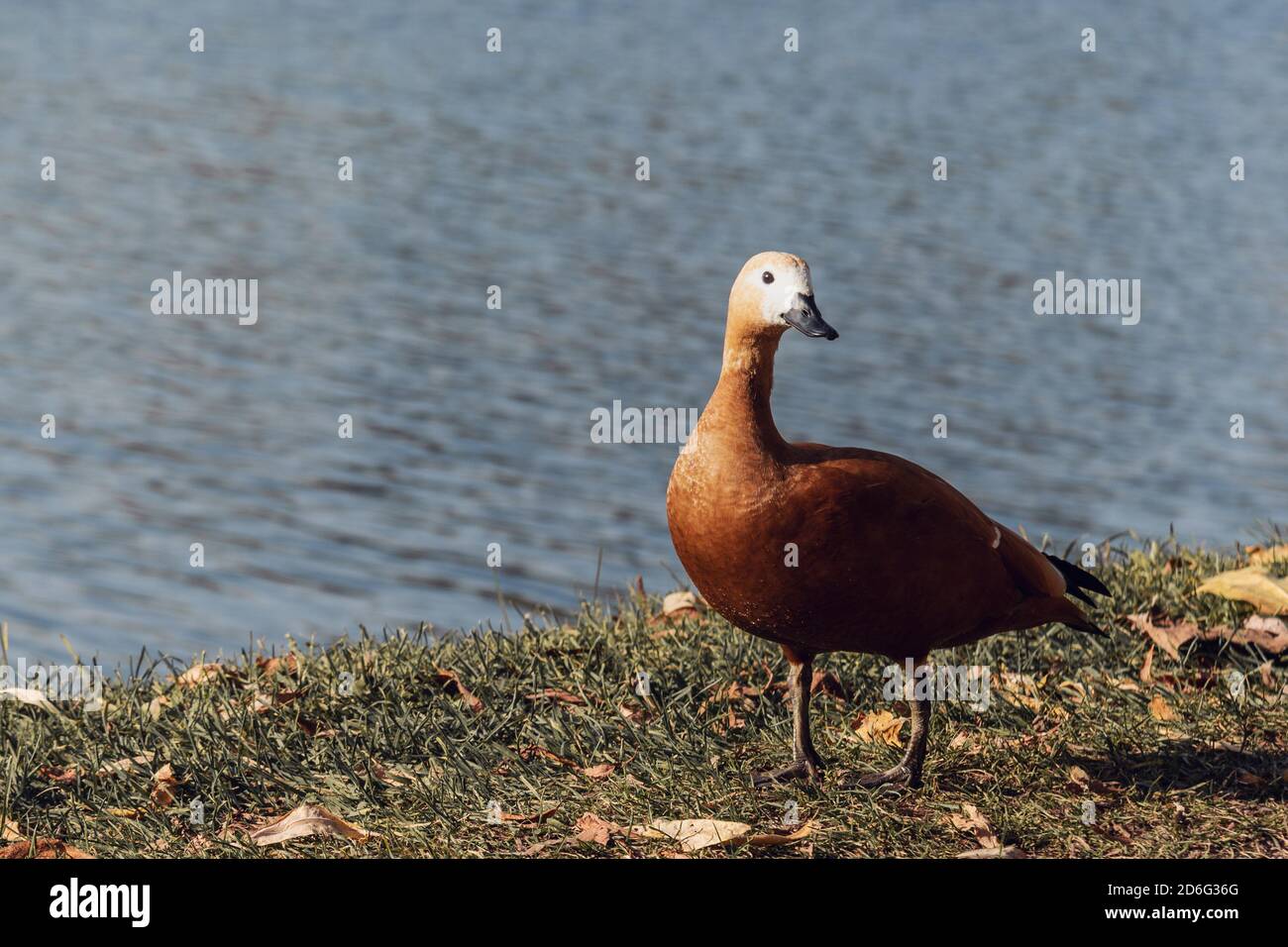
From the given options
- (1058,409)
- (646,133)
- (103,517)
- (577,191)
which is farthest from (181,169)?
(1058,409)

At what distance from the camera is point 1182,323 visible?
13.8 metres

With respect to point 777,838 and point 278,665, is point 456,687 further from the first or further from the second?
point 777,838

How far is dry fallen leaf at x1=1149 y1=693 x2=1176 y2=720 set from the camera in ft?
18.2

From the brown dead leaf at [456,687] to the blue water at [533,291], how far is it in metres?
2.46

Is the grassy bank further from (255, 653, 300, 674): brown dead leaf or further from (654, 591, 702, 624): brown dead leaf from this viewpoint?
(654, 591, 702, 624): brown dead leaf

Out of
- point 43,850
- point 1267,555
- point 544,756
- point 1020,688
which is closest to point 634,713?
point 544,756

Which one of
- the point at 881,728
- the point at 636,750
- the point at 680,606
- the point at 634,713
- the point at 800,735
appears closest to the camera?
the point at 800,735

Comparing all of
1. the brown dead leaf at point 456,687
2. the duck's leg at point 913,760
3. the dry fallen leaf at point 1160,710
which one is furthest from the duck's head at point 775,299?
the dry fallen leaf at point 1160,710

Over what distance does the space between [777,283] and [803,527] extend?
2.26ft

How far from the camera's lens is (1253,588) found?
6305mm

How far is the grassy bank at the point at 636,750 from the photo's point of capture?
4707 millimetres

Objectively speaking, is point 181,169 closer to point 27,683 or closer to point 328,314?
point 328,314

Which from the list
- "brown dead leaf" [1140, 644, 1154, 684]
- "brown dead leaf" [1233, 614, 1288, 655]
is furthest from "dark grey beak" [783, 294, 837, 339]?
"brown dead leaf" [1233, 614, 1288, 655]

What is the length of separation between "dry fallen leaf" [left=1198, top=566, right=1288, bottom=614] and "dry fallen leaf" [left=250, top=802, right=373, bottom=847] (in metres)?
3.65
